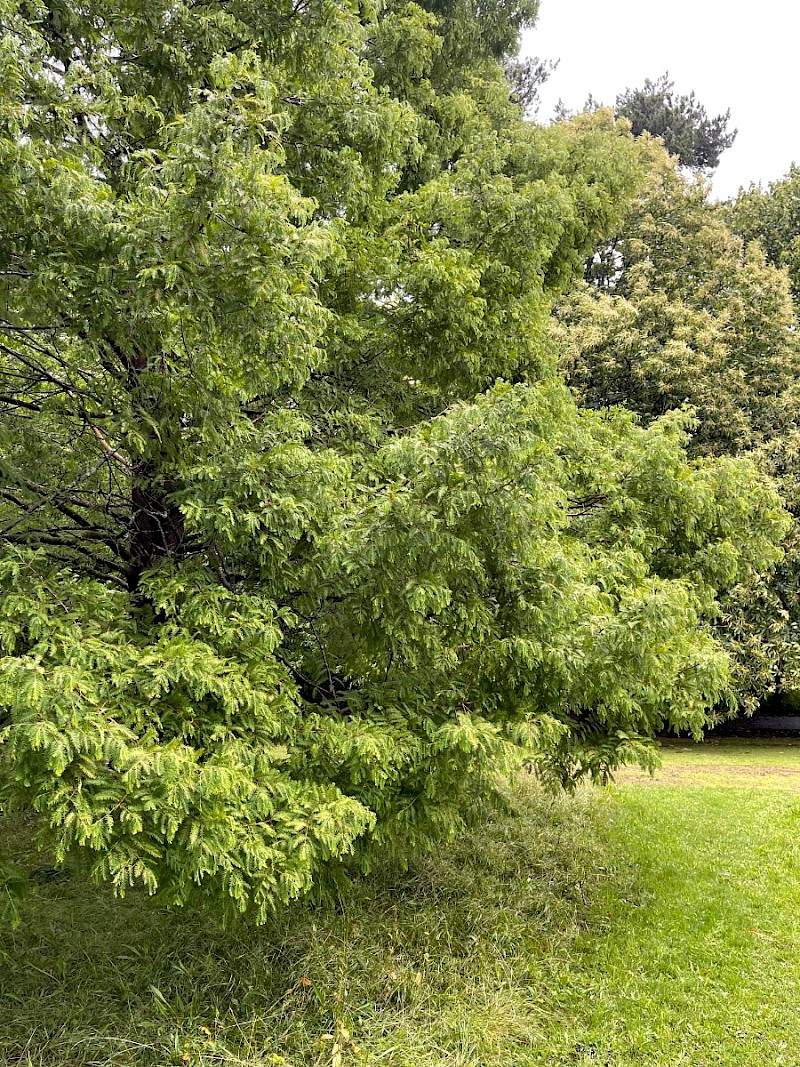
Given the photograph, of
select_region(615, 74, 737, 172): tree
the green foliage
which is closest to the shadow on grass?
the green foliage

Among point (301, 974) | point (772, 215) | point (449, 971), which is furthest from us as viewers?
point (772, 215)

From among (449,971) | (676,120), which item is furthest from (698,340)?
(676,120)

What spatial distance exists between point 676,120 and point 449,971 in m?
26.9

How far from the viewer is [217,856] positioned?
2.95 metres

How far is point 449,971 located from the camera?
4.80 metres

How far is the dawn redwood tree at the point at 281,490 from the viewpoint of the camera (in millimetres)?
3135

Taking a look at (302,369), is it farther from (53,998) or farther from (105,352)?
(53,998)

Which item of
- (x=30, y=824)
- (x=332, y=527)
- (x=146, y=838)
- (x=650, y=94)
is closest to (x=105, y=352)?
(x=332, y=527)

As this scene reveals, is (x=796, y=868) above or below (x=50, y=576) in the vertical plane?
below

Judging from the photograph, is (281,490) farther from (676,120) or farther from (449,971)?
(676,120)

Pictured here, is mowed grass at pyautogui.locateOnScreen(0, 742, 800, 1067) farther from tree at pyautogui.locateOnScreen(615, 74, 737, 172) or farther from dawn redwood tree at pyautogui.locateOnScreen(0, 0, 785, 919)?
tree at pyautogui.locateOnScreen(615, 74, 737, 172)

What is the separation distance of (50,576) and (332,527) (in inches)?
53.1

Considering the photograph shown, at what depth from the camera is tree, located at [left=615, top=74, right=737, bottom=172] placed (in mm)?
24484

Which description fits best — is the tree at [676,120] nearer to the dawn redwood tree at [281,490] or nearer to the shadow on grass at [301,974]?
the dawn redwood tree at [281,490]
